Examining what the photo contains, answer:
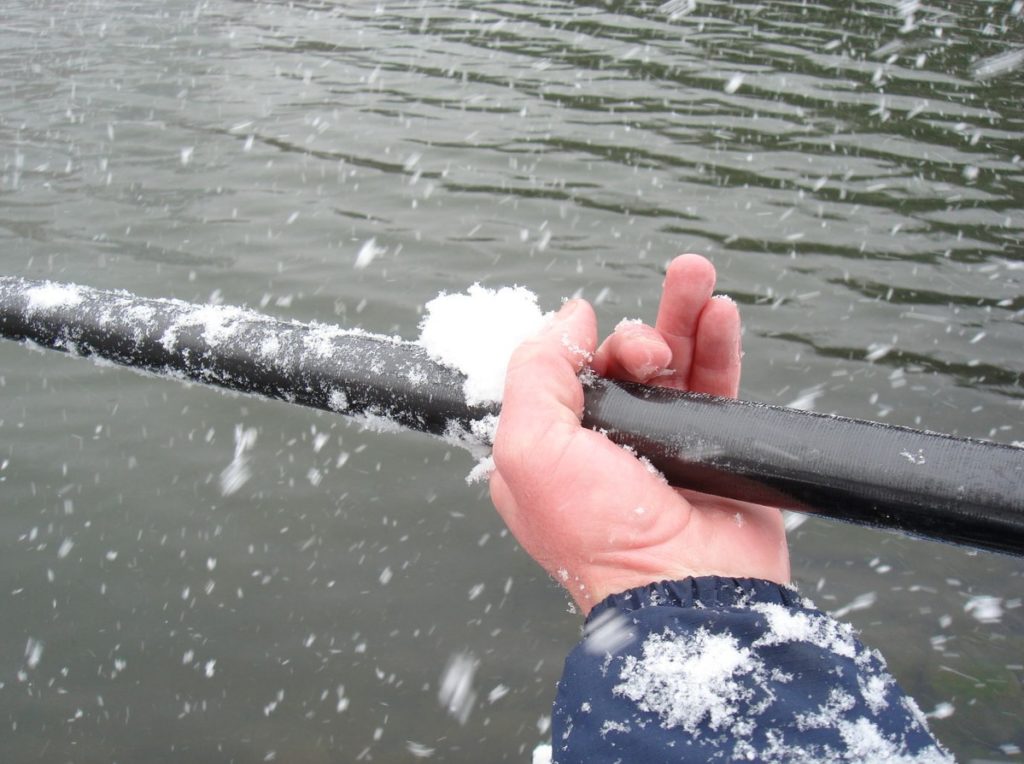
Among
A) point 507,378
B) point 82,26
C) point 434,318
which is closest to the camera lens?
point 507,378

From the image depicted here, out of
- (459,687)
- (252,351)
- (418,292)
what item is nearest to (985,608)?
(459,687)

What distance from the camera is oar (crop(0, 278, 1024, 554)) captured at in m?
1.21

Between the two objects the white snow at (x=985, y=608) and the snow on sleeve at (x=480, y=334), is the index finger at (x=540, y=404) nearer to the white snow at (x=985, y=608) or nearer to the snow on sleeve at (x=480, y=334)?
the snow on sleeve at (x=480, y=334)

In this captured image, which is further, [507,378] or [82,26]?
[82,26]

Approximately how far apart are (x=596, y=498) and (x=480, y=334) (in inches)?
15.4

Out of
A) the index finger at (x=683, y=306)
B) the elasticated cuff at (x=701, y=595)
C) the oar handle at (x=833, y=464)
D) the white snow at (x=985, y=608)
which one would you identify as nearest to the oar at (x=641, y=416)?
the oar handle at (x=833, y=464)

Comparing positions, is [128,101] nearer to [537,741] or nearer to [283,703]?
[283,703]

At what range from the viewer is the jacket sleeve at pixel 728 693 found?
1138 mm

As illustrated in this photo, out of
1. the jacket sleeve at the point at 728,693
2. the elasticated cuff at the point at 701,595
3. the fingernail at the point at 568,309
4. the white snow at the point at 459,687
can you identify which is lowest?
the white snow at the point at 459,687

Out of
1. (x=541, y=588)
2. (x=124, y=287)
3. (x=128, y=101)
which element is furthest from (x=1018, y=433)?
(x=128, y=101)

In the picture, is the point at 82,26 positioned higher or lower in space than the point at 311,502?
higher

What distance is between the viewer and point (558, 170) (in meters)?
7.96

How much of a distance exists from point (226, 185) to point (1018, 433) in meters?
6.59

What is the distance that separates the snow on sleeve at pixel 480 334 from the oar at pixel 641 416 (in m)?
0.03
